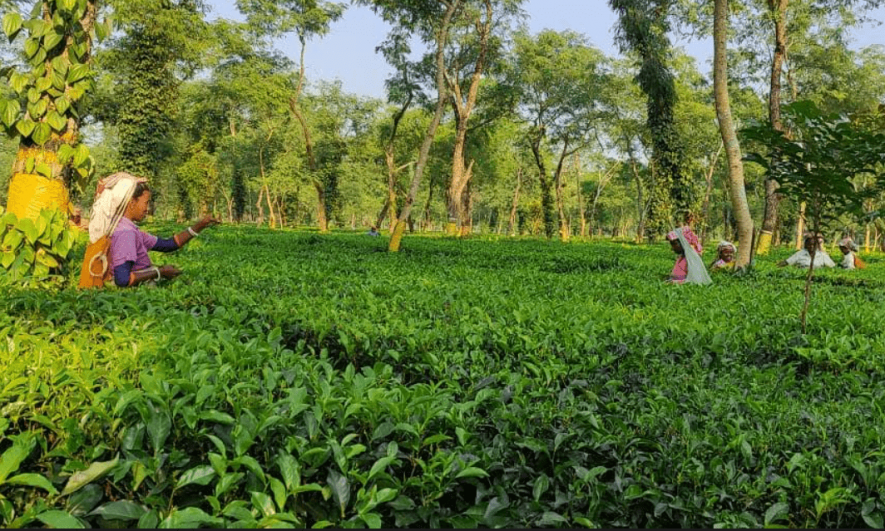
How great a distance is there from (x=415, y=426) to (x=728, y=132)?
10.6m

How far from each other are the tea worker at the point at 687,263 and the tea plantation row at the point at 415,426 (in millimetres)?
4361

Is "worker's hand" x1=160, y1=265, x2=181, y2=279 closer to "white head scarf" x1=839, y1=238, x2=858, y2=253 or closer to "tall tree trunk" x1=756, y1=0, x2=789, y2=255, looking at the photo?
"white head scarf" x1=839, y1=238, x2=858, y2=253

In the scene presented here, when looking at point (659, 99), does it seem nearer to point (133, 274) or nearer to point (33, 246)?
point (133, 274)

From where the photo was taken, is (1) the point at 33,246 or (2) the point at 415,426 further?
(1) the point at 33,246

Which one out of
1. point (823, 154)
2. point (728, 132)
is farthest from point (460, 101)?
point (823, 154)

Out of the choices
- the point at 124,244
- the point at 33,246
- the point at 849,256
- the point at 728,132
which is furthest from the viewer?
the point at 849,256

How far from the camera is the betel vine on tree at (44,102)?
488 cm

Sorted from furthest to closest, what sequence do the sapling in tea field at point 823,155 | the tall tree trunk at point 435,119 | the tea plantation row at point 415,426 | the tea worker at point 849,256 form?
1. the tall tree trunk at point 435,119
2. the tea worker at point 849,256
3. the sapling in tea field at point 823,155
4. the tea plantation row at point 415,426

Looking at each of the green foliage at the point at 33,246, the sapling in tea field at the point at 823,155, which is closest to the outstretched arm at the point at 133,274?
the green foliage at the point at 33,246

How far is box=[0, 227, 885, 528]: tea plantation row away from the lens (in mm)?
1757

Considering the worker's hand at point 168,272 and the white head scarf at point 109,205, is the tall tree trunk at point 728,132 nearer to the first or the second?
the worker's hand at point 168,272

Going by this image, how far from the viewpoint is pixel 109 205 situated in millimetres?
5082

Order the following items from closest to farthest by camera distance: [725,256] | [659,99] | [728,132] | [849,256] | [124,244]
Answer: [124,244] → [728,132] → [725,256] → [849,256] → [659,99]

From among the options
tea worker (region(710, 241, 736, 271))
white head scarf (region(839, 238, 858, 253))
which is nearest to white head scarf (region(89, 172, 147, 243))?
tea worker (region(710, 241, 736, 271))
